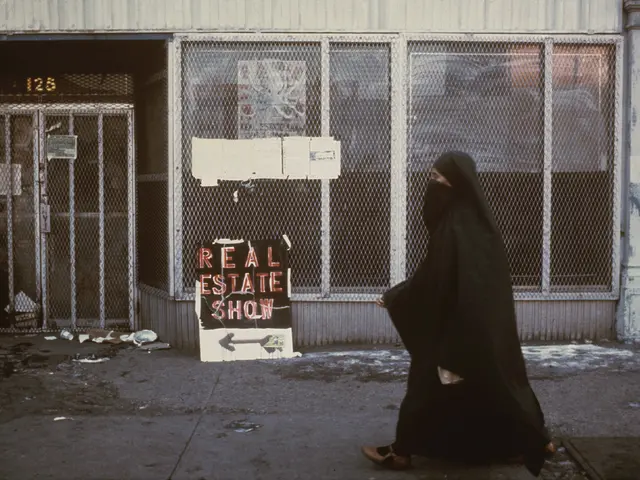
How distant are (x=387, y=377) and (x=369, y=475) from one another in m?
2.10

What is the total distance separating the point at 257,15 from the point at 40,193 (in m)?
2.91

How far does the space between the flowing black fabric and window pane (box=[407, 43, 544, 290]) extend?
317 centimetres

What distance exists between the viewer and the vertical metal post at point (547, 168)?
25.1 ft

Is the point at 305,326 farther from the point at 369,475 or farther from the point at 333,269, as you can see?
the point at 369,475

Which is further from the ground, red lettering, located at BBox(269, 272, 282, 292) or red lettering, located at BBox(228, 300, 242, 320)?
red lettering, located at BBox(269, 272, 282, 292)

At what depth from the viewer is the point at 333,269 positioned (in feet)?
25.4

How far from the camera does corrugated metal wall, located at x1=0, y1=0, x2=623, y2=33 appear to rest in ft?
24.5

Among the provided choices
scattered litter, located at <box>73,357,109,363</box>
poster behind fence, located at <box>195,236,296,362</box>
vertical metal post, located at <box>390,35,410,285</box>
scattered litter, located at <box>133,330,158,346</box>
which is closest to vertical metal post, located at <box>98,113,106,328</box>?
scattered litter, located at <box>133,330,158,346</box>

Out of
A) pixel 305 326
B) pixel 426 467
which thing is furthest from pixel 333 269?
pixel 426 467

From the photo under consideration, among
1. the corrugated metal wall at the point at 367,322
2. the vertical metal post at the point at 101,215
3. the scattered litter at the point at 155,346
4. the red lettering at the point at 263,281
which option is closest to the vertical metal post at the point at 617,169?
the corrugated metal wall at the point at 367,322

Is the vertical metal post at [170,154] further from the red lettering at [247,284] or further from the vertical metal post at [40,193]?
the vertical metal post at [40,193]

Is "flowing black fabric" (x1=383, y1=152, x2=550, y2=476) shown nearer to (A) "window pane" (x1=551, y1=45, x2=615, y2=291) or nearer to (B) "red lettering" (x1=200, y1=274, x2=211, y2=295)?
(B) "red lettering" (x1=200, y1=274, x2=211, y2=295)

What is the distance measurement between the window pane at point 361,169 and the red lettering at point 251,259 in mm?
724

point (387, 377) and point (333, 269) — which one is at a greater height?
point (333, 269)
